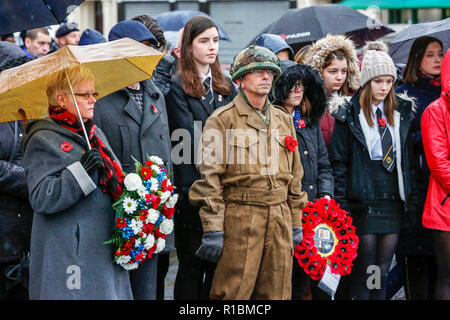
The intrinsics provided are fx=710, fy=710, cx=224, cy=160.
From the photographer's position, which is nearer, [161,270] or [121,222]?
[121,222]

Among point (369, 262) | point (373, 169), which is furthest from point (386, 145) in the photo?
point (369, 262)

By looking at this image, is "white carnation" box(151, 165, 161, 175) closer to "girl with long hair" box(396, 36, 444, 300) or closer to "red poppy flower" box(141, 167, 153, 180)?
"red poppy flower" box(141, 167, 153, 180)

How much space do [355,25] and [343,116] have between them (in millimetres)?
3919

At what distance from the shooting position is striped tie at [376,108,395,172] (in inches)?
224

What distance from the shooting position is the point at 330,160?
19.2 feet

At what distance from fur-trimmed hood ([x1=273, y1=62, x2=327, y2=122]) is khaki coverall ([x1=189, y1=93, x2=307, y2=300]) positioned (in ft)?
2.49

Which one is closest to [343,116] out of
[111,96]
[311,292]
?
[311,292]

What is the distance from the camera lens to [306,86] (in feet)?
18.7

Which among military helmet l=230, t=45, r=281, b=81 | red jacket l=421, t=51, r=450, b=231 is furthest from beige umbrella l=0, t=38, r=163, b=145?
red jacket l=421, t=51, r=450, b=231

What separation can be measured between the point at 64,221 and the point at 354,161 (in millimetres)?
2622

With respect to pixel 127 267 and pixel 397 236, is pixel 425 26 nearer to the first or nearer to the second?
pixel 397 236

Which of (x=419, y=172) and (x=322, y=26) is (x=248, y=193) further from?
(x=322, y=26)

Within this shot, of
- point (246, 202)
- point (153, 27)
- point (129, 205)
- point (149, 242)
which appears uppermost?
point (153, 27)

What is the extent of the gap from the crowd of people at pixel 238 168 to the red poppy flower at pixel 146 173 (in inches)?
6.0
